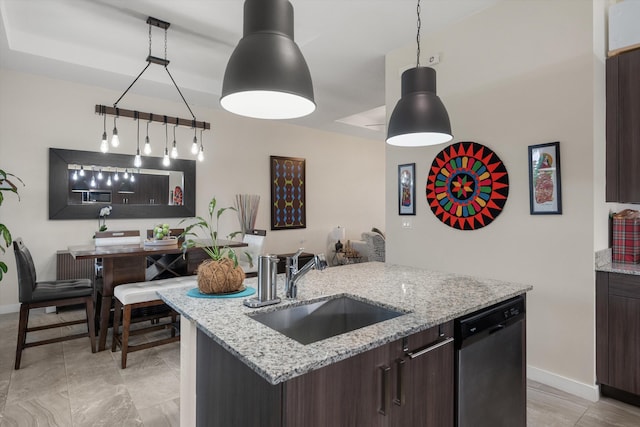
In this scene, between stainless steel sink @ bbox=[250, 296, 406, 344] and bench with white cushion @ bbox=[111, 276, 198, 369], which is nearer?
stainless steel sink @ bbox=[250, 296, 406, 344]

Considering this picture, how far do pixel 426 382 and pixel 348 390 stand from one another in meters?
0.41

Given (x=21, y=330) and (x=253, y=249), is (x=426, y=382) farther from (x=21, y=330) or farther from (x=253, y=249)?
(x=253, y=249)

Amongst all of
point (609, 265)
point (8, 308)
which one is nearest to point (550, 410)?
point (609, 265)

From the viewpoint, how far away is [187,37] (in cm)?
353

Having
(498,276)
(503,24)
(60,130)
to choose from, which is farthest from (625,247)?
(60,130)

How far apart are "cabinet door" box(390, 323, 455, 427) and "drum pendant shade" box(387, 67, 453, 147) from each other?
1.01 metres

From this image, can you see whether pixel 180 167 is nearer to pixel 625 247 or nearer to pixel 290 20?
pixel 290 20

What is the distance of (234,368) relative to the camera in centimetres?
114

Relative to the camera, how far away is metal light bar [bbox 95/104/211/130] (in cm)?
435

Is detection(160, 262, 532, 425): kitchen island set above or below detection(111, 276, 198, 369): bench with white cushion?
above

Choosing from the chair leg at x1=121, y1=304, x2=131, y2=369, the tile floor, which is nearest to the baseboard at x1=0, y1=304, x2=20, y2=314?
the tile floor

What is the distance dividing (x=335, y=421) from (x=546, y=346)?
2.25 m

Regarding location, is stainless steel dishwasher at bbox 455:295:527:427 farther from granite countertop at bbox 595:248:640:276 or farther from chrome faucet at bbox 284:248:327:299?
granite countertop at bbox 595:248:640:276

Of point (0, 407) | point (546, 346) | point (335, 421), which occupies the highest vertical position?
point (335, 421)
